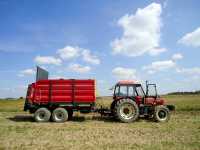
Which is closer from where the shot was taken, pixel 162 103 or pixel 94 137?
pixel 94 137

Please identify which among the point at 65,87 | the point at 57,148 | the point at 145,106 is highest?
the point at 65,87

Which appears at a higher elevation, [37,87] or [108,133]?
Answer: [37,87]

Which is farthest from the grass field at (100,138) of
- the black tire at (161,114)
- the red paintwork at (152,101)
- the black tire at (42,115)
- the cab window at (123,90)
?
the cab window at (123,90)

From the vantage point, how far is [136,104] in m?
16.7

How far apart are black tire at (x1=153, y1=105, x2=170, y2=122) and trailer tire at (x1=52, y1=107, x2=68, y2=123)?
503 centimetres

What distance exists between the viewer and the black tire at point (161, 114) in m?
16.6

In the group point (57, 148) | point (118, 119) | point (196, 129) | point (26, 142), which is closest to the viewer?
point (57, 148)

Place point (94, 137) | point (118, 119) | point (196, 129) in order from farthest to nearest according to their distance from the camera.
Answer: point (118, 119)
point (196, 129)
point (94, 137)

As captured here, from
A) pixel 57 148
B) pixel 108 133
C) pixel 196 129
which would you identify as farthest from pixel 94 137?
pixel 196 129

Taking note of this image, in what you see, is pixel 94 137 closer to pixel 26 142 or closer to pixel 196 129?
pixel 26 142

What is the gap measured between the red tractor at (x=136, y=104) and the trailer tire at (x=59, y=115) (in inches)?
105

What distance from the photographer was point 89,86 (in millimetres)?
17141

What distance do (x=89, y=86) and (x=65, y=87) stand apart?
4.63 ft

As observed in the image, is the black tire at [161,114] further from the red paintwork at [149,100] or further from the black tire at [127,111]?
the black tire at [127,111]
